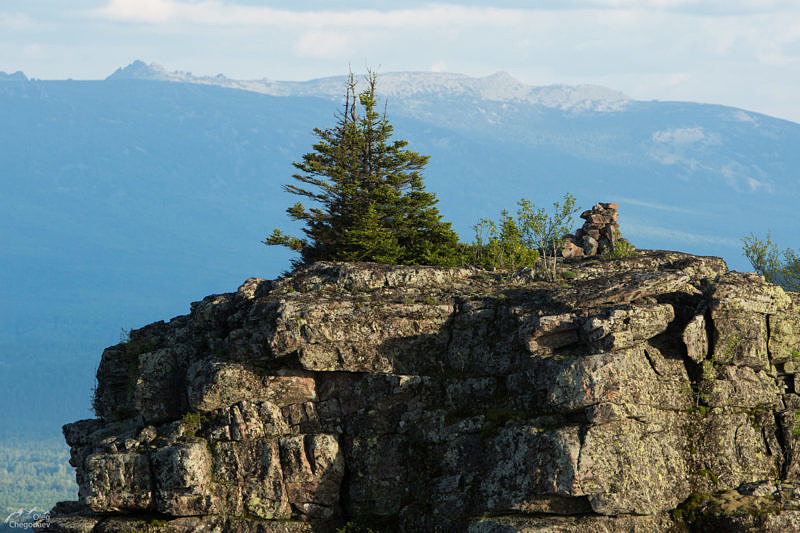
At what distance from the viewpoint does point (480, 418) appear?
2595 cm

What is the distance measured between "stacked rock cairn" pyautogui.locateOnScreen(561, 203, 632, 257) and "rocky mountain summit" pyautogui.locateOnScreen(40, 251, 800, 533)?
16054 mm

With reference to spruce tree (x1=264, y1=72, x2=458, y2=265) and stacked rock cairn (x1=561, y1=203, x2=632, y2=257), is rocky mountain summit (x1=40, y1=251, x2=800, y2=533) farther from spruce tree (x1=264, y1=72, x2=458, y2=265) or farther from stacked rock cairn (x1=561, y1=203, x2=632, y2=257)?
stacked rock cairn (x1=561, y1=203, x2=632, y2=257)

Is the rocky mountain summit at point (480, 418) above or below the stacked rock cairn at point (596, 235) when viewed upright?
below

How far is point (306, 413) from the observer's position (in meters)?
27.8

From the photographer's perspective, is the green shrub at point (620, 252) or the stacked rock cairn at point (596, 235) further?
the stacked rock cairn at point (596, 235)

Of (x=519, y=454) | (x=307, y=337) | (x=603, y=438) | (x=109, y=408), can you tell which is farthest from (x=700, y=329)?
(x=109, y=408)

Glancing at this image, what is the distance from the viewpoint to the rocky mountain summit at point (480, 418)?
78.5 ft

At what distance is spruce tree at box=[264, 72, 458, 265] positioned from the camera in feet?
138

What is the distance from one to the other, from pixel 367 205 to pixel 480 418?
73.4 ft

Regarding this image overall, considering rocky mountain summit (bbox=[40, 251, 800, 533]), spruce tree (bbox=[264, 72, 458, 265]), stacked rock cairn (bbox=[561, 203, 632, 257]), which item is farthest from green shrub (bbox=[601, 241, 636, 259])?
spruce tree (bbox=[264, 72, 458, 265])

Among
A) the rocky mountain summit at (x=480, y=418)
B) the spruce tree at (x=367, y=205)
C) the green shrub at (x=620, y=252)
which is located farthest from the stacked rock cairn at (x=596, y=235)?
the rocky mountain summit at (x=480, y=418)

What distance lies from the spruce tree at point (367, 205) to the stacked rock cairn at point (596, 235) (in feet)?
25.0

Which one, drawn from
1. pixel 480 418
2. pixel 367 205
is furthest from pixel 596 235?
pixel 480 418

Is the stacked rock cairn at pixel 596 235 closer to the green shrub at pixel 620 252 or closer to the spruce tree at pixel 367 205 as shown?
the green shrub at pixel 620 252
